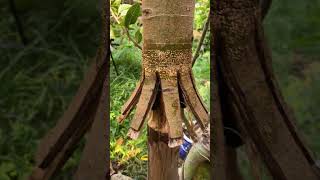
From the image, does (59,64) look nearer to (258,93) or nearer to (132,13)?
(258,93)

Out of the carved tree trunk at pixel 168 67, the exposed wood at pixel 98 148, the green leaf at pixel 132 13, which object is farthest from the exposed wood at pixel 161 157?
the exposed wood at pixel 98 148

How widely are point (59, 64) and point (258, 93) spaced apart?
332 mm

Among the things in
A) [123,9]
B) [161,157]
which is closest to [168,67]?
[161,157]

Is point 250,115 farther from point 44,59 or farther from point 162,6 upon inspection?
point 162,6

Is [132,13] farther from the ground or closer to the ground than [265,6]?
closer to the ground

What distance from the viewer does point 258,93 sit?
0.79 m

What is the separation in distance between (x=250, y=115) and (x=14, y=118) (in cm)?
39

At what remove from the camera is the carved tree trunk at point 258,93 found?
786 millimetres

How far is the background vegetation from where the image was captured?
0.78 m

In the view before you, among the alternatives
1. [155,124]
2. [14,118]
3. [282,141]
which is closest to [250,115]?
[282,141]

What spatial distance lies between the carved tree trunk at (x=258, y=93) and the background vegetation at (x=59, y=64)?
2cm

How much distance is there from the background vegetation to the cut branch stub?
0.38 meters

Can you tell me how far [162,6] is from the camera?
1159 millimetres

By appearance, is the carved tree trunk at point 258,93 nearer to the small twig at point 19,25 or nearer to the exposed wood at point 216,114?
the exposed wood at point 216,114
